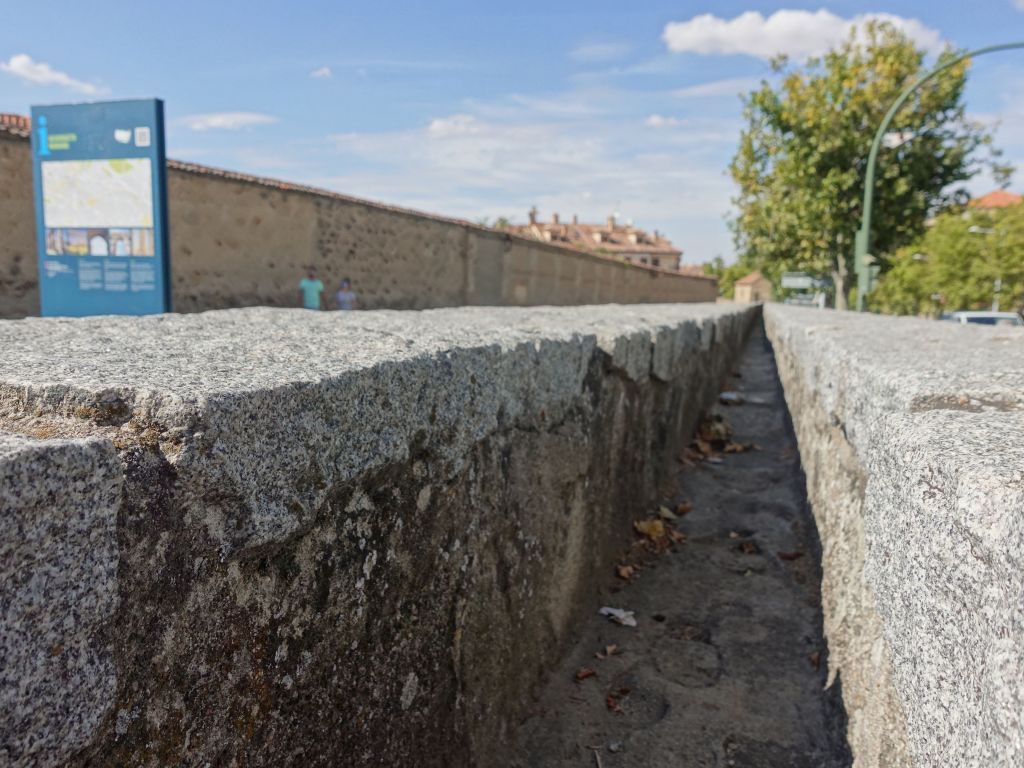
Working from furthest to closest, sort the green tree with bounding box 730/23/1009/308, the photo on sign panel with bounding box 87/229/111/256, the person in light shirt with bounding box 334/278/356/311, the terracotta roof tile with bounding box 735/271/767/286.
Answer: the terracotta roof tile with bounding box 735/271/767/286 < the green tree with bounding box 730/23/1009/308 < the person in light shirt with bounding box 334/278/356/311 < the photo on sign panel with bounding box 87/229/111/256

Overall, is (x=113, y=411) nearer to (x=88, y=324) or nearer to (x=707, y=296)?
(x=88, y=324)

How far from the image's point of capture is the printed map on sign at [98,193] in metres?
5.45

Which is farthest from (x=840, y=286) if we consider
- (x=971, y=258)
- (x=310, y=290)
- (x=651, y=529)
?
(x=651, y=529)

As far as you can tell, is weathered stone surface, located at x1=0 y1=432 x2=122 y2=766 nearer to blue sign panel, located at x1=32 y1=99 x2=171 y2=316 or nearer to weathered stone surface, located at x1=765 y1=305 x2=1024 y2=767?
weathered stone surface, located at x1=765 y1=305 x2=1024 y2=767

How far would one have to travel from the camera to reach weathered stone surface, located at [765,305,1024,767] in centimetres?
72

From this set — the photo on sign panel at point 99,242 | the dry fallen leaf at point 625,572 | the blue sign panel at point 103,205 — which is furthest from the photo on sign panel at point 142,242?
the dry fallen leaf at point 625,572

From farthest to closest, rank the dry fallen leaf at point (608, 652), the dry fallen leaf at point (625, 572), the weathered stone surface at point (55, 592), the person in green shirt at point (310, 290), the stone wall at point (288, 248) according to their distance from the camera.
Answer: the person in green shirt at point (310, 290)
the stone wall at point (288, 248)
the dry fallen leaf at point (625, 572)
the dry fallen leaf at point (608, 652)
the weathered stone surface at point (55, 592)

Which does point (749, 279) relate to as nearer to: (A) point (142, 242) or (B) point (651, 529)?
(A) point (142, 242)

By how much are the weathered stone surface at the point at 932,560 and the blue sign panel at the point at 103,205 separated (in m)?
4.81

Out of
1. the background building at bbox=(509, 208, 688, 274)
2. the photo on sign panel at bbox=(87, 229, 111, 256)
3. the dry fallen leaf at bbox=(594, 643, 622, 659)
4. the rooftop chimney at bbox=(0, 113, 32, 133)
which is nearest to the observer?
the dry fallen leaf at bbox=(594, 643, 622, 659)

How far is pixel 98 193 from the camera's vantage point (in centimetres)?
555

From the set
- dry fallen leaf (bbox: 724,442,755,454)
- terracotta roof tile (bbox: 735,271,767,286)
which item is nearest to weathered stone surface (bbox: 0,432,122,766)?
dry fallen leaf (bbox: 724,442,755,454)

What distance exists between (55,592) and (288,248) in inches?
448

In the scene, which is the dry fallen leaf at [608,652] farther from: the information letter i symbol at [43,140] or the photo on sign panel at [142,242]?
the information letter i symbol at [43,140]
